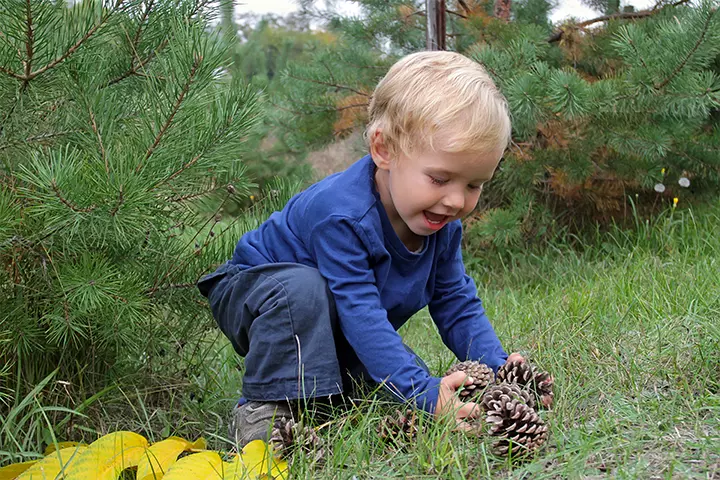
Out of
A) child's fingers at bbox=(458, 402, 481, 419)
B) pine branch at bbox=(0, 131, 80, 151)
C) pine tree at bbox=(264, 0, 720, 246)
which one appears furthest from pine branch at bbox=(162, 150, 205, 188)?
pine tree at bbox=(264, 0, 720, 246)

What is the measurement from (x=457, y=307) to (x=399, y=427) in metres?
0.54

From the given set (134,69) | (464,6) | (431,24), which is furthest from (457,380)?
(464,6)

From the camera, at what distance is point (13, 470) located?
1.63 meters

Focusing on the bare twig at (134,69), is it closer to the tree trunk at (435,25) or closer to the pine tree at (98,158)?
the pine tree at (98,158)

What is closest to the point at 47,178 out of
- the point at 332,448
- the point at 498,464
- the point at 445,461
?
the point at 332,448

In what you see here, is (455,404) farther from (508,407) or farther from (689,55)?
(689,55)

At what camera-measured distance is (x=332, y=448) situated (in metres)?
1.68

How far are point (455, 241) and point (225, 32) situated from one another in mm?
806

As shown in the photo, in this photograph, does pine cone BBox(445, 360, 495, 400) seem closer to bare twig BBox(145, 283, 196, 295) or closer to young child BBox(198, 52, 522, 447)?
young child BBox(198, 52, 522, 447)

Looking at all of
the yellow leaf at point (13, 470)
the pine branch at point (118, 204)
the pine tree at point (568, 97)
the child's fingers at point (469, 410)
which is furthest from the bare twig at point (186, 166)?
the pine tree at point (568, 97)

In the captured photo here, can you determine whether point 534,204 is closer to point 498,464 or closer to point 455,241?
point 455,241

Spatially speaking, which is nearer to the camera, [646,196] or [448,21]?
[646,196]

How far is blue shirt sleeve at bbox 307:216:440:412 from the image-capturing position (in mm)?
1690

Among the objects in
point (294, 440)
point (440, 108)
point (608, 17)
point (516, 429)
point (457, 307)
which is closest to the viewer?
point (516, 429)
